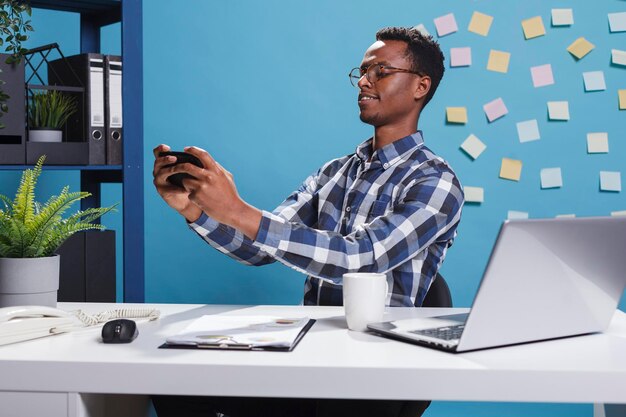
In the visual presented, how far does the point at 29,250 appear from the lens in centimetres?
149

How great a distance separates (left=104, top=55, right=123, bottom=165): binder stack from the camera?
2293mm

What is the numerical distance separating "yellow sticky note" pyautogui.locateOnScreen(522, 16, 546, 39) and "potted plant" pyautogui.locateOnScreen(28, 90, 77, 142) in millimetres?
1621

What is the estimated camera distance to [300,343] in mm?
1276

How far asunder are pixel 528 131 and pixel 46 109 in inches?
64.9

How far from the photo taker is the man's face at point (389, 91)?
6.78ft

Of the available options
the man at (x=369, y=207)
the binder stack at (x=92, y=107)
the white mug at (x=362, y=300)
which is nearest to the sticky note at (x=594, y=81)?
the man at (x=369, y=207)

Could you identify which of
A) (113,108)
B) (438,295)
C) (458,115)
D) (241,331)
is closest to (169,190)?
(241,331)

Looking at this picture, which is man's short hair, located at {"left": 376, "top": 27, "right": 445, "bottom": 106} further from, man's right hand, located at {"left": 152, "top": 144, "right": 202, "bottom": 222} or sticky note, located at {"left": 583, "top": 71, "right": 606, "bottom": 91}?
sticky note, located at {"left": 583, "top": 71, "right": 606, "bottom": 91}

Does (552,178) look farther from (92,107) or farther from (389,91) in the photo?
(92,107)

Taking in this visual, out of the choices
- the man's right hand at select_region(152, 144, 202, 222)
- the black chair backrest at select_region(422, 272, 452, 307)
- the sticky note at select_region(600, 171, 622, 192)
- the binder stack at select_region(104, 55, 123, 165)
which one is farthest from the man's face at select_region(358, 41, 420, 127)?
the sticky note at select_region(600, 171, 622, 192)

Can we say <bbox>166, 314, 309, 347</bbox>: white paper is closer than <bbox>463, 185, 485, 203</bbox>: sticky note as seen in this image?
Yes

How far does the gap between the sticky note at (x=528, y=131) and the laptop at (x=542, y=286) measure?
5.15 feet

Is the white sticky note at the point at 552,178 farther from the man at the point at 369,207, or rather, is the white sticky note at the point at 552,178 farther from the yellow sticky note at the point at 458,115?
the man at the point at 369,207

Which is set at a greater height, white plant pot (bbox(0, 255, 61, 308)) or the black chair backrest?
white plant pot (bbox(0, 255, 61, 308))
